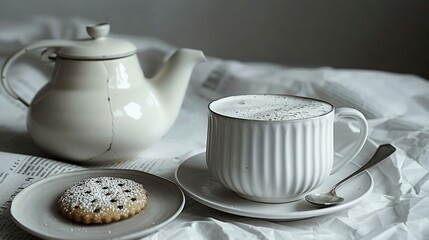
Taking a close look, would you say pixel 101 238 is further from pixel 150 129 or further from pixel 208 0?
pixel 208 0

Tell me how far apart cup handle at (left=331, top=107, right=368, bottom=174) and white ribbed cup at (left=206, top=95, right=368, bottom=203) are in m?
0.02

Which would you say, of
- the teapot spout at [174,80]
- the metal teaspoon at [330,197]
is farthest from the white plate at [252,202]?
the teapot spout at [174,80]

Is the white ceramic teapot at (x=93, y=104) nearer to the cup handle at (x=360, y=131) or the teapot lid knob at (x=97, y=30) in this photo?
the teapot lid knob at (x=97, y=30)

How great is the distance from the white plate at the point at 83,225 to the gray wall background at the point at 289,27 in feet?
2.20

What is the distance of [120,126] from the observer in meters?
0.67

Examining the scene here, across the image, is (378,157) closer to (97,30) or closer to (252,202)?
(252,202)

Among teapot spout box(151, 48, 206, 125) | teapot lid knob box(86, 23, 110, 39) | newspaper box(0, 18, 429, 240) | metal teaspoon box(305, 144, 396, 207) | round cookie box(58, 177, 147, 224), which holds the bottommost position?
newspaper box(0, 18, 429, 240)

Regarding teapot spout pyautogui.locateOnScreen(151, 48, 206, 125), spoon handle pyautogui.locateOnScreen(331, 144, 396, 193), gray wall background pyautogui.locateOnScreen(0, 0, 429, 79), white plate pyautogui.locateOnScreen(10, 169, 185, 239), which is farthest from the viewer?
gray wall background pyautogui.locateOnScreen(0, 0, 429, 79)

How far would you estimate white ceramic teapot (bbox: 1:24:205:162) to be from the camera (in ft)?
2.17

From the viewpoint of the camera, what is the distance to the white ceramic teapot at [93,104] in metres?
0.66

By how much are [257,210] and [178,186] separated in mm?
92

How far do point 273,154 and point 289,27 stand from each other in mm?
776

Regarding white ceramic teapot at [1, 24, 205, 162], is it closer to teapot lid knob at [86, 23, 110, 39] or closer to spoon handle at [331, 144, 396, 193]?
teapot lid knob at [86, 23, 110, 39]

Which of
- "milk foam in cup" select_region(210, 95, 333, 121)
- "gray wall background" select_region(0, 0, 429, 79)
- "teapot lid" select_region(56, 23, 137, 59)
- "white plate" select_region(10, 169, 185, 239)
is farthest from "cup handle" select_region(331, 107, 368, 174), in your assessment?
"gray wall background" select_region(0, 0, 429, 79)
